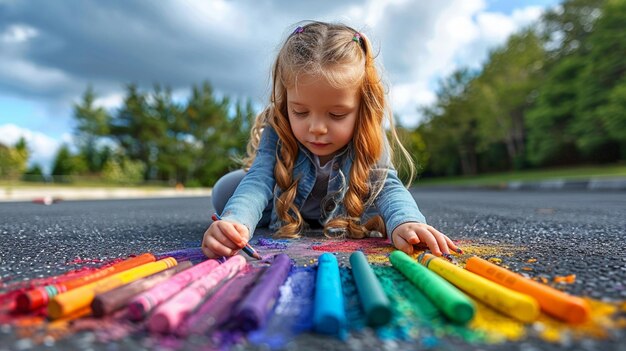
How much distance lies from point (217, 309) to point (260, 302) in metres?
0.11

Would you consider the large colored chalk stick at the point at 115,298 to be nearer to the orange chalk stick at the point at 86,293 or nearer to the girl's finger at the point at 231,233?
the orange chalk stick at the point at 86,293

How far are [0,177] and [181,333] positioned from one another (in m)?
28.8

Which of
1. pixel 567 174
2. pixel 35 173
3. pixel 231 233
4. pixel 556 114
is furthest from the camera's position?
pixel 35 173

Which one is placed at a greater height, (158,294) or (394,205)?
(394,205)

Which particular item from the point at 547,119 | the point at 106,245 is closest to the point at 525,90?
the point at 547,119

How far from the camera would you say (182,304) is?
33.6 inches

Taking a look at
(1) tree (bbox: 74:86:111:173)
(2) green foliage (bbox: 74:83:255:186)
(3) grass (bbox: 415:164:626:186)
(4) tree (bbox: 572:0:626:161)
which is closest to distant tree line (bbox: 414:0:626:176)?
(4) tree (bbox: 572:0:626:161)

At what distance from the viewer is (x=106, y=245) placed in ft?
6.28

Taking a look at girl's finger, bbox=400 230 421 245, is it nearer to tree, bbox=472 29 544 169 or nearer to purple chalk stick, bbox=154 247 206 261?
purple chalk stick, bbox=154 247 206 261

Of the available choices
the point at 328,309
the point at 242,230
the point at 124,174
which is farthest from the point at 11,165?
the point at 328,309

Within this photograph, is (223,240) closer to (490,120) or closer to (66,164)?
(490,120)

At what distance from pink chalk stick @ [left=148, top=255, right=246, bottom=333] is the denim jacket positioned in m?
0.71

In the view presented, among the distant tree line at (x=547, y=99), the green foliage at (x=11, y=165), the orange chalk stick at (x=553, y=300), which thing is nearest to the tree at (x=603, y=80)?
the distant tree line at (x=547, y=99)

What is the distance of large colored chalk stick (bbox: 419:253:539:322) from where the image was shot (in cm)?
84
